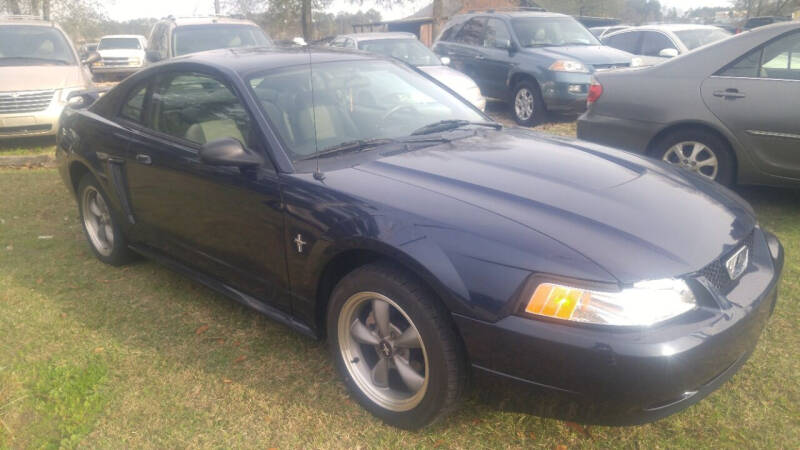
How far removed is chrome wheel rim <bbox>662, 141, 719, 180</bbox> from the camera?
501cm

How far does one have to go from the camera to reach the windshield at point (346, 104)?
3.02 metres

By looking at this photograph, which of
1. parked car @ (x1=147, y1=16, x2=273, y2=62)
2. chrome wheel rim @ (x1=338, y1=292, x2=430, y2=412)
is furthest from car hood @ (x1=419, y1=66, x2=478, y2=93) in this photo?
chrome wheel rim @ (x1=338, y1=292, x2=430, y2=412)

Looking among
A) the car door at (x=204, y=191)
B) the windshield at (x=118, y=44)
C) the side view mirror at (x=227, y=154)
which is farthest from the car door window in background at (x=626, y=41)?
the windshield at (x=118, y=44)

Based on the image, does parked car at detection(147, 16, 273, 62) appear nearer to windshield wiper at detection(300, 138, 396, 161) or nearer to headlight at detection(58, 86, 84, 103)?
headlight at detection(58, 86, 84, 103)

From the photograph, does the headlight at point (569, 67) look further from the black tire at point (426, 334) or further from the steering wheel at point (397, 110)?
the black tire at point (426, 334)

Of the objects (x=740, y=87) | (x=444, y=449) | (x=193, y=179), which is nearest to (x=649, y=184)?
(x=444, y=449)

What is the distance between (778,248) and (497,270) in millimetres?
1527

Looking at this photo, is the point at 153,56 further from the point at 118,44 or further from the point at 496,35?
the point at 118,44

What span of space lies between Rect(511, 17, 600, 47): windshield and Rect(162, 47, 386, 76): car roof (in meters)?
6.82

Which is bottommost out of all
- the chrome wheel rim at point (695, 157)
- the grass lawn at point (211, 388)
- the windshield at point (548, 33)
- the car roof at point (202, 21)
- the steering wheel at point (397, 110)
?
the grass lawn at point (211, 388)

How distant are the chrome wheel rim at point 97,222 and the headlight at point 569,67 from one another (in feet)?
21.7

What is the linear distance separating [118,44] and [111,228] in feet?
84.8

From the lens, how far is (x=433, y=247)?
7.36 feet

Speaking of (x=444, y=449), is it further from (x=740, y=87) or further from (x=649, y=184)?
(x=740, y=87)
